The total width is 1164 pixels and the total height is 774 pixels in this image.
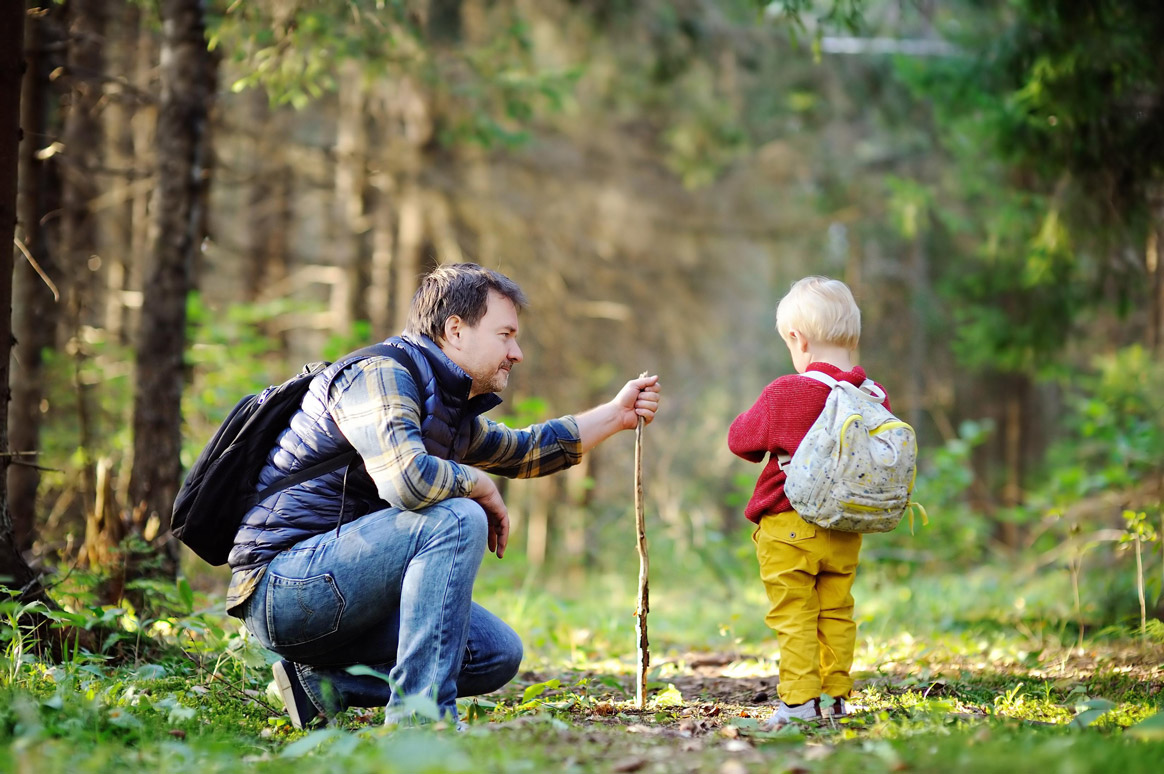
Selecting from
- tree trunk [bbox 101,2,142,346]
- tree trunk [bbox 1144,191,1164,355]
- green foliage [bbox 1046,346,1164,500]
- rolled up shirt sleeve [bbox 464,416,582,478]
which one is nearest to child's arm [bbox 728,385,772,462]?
rolled up shirt sleeve [bbox 464,416,582,478]

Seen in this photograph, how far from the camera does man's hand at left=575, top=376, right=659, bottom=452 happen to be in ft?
11.6

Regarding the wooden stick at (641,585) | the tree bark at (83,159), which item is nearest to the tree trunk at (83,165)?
the tree bark at (83,159)

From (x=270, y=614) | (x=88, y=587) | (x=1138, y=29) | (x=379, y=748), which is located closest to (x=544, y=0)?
(x=1138, y=29)

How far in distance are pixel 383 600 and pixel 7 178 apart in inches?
89.9

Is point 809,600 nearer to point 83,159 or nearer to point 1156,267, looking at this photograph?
point 1156,267

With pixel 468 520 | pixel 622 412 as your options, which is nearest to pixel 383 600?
pixel 468 520

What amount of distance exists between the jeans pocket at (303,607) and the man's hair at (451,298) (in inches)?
36.5

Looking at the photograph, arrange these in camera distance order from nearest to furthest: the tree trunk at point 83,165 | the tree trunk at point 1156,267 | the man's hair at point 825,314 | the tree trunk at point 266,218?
1. the man's hair at point 825,314
2. the tree trunk at point 1156,267
3. the tree trunk at point 83,165
4. the tree trunk at point 266,218

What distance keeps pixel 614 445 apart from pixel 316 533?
11.1 m

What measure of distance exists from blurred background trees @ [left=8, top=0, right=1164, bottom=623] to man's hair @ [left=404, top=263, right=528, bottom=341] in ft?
5.58

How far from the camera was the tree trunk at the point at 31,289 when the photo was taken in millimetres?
5268

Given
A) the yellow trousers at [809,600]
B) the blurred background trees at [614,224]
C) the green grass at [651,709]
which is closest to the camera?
the green grass at [651,709]

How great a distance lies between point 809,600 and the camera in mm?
3213

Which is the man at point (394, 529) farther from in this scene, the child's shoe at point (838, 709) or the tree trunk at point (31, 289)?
the tree trunk at point (31, 289)
